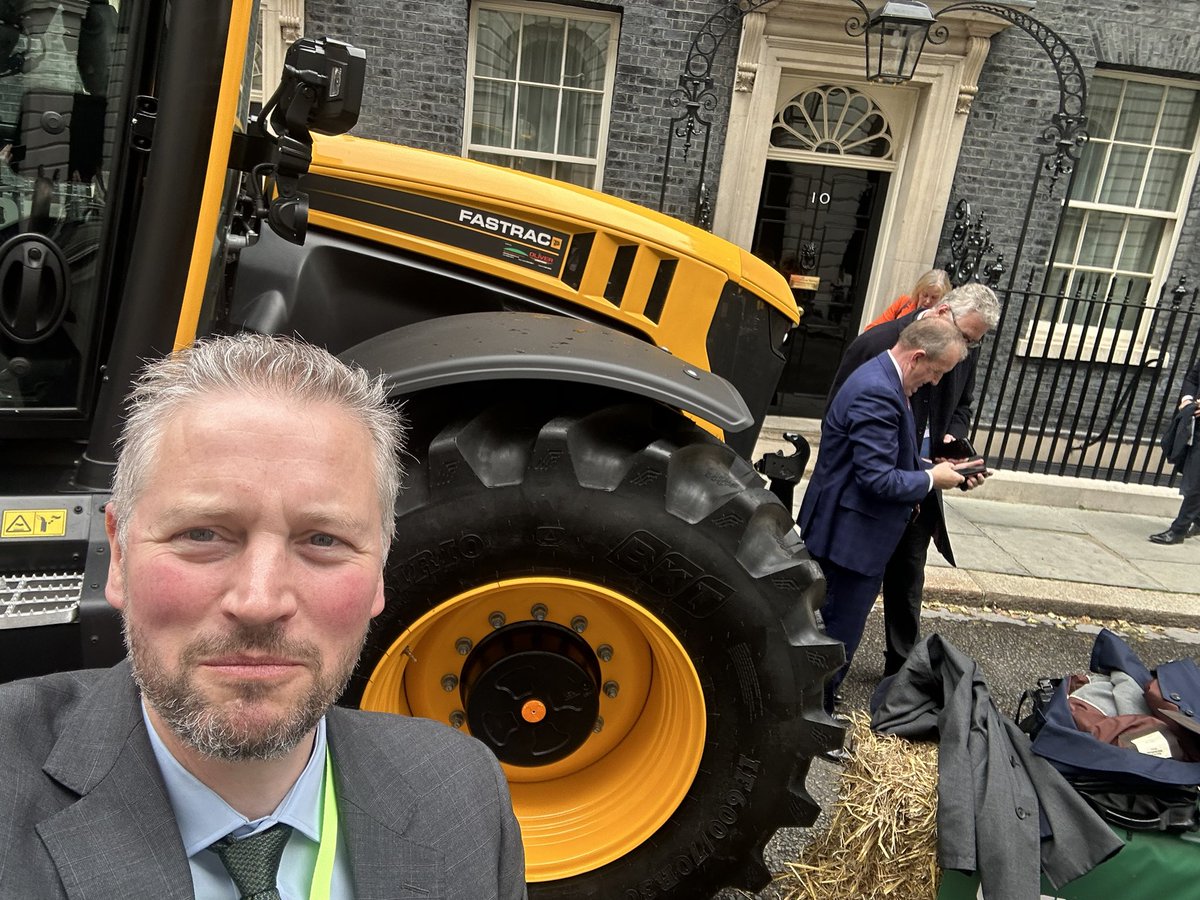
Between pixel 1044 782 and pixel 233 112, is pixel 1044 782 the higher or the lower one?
the lower one

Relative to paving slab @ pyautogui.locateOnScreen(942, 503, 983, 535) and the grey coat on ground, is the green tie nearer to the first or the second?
the grey coat on ground

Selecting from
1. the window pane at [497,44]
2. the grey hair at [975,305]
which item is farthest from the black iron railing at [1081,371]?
the window pane at [497,44]

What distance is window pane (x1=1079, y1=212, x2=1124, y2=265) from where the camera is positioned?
318 inches

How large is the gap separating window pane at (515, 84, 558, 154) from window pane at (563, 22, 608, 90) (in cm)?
23

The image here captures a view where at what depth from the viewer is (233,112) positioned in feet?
6.36

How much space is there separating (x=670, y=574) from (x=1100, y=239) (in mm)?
7955

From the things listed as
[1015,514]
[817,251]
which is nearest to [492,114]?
[817,251]

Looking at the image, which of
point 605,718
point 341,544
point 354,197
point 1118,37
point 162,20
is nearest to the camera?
point 341,544

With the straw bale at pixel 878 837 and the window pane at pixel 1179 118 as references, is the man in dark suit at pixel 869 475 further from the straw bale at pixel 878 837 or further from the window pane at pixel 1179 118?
the window pane at pixel 1179 118

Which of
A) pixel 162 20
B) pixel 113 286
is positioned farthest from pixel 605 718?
pixel 162 20

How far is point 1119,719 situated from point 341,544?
2.44 m

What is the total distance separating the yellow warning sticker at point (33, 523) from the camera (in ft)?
6.42

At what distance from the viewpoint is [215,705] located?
3.08 feet

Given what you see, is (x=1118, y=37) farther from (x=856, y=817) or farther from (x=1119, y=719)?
(x=856, y=817)
